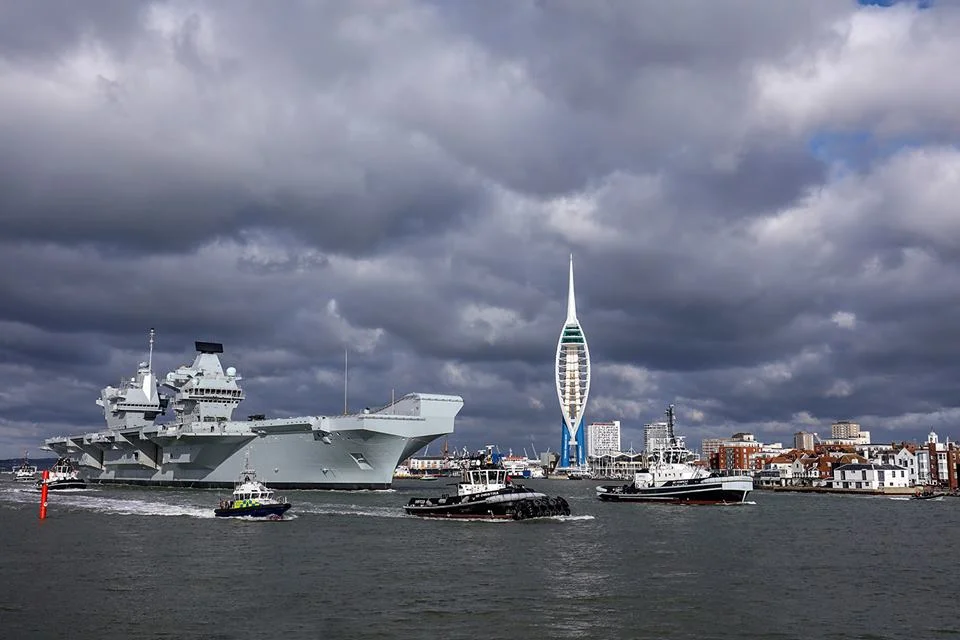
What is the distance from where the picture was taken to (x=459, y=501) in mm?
52969

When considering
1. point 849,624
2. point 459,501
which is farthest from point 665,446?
point 849,624

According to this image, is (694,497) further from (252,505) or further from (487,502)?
(252,505)

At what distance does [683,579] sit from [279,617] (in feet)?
47.9

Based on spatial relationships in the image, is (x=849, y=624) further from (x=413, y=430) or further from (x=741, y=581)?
(x=413, y=430)

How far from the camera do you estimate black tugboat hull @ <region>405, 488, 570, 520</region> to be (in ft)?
169

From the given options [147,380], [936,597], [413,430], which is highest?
[147,380]

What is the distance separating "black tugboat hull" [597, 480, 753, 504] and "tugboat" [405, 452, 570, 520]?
20953 millimetres

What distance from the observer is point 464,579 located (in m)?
30.1

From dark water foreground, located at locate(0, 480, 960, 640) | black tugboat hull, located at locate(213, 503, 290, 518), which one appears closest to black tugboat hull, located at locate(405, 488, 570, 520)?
dark water foreground, located at locate(0, 480, 960, 640)

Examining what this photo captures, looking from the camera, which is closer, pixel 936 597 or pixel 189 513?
pixel 936 597

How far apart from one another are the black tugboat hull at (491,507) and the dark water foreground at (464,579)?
103 centimetres

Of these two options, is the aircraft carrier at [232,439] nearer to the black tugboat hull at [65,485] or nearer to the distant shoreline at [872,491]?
the black tugboat hull at [65,485]

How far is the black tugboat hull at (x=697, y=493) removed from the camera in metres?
72.7

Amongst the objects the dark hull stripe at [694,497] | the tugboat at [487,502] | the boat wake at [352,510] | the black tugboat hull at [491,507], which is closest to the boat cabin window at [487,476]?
the tugboat at [487,502]
